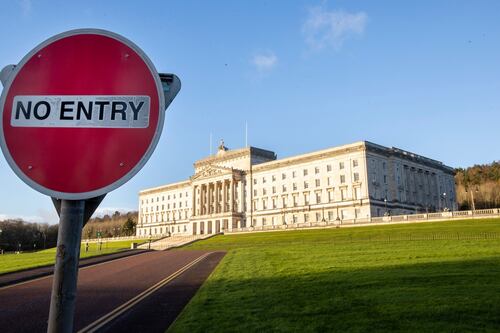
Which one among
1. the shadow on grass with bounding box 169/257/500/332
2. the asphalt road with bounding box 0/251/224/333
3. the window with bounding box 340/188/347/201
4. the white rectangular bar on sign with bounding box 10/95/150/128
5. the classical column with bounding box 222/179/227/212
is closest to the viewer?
the white rectangular bar on sign with bounding box 10/95/150/128

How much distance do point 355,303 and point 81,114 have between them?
368 inches

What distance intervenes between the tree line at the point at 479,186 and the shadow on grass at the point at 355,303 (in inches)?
3868

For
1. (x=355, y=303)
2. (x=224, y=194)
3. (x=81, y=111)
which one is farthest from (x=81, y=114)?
(x=224, y=194)

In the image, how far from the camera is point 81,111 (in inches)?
82.3

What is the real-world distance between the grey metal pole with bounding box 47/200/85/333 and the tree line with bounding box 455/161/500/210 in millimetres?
110982

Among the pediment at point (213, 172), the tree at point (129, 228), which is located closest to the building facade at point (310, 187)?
the pediment at point (213, 172)

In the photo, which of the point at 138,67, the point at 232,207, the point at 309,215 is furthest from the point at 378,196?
the point at 138,67

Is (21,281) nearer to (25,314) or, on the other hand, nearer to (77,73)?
(25,314)

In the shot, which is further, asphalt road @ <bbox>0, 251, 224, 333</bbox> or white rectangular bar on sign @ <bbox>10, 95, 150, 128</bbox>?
asphalt road @ <bbox>0, 251, 224, 333</bbox>

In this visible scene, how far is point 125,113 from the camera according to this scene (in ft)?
6.93

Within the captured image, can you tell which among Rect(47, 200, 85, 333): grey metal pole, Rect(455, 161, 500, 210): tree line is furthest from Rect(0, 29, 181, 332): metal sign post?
Rect(455, 161, 500, 210): tree line

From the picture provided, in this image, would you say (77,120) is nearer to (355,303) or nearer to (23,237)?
(355,303)

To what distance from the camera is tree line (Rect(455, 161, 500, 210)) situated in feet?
336

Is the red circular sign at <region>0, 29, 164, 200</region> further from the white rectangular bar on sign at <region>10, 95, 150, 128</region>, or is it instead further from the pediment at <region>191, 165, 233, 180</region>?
the pediment at <region>191, 165, 233, 180</region>
